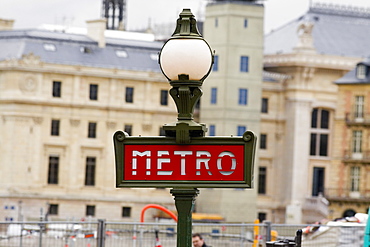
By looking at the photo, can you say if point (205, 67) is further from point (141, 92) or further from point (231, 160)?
point (141, 92)

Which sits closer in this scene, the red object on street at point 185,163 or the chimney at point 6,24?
the red object on street at point 185,163

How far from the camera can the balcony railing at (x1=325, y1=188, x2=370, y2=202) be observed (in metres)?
90.8

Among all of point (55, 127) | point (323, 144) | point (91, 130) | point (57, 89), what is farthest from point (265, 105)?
point (55, 127)

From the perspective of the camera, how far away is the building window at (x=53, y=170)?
9288 centimetres

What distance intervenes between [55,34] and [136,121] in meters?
8.28

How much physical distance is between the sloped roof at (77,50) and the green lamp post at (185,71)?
80.5 meters

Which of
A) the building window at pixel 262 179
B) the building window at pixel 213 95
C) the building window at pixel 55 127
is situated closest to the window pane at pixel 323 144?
the building window at pixel 262 179

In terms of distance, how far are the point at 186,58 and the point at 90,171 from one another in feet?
271

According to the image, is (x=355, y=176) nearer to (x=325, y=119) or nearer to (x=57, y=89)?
(x=325, y=119)

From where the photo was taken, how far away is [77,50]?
94812 millimetres

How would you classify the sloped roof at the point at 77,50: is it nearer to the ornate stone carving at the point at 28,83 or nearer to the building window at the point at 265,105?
the ornate stone carving at the point at 28,83

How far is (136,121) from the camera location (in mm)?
96562

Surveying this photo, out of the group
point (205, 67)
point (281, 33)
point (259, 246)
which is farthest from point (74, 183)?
point (205, 67)

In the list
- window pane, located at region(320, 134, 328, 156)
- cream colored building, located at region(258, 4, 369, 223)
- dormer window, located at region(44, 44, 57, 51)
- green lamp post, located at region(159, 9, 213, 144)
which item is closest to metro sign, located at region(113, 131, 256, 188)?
green lamp post, located at region(159, 9, 213, 144)
